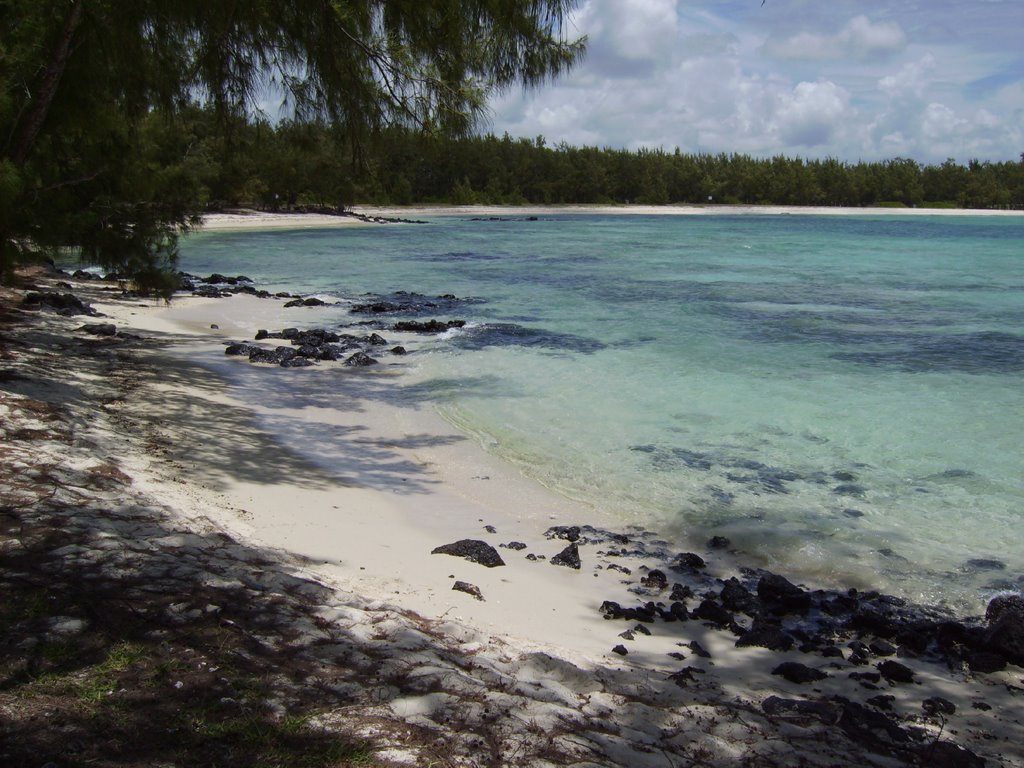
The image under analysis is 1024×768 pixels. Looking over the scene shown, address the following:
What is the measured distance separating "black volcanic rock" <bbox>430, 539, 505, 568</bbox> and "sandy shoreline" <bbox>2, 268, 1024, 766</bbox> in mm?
55

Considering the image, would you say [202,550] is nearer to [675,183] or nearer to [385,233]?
[385,233]

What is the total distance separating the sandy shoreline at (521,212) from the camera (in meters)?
57.1

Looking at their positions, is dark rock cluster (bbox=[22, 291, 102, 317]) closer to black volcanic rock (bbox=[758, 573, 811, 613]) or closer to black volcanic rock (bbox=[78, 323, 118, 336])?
black volcanic rock (bbox=[78, 323, 118, 336])

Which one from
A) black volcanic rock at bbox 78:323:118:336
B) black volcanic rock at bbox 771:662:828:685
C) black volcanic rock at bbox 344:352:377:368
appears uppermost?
black volcanic rock at bbox 78:323:118:336

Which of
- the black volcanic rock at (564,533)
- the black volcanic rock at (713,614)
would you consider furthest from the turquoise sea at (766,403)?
the black volcanic rock at (713,614)

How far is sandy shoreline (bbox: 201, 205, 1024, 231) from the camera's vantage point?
187 ft

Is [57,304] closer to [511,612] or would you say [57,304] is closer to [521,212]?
[511,612]

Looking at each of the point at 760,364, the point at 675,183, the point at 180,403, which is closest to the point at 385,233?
the point at 760,364

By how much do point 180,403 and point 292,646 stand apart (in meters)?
5.80

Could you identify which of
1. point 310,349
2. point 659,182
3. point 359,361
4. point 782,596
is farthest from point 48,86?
point 659,182

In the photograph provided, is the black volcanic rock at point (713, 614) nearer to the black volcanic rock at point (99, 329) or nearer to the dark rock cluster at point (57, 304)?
the black volcanic rock at point (99, 329)

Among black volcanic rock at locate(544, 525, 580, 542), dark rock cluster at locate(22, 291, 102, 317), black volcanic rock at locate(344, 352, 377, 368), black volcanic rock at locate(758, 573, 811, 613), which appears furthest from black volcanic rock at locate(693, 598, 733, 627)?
dark rock cluster at locate(22, 291, 102, 317)

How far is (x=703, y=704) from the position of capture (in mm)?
3400

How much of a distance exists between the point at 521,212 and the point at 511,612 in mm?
88032
